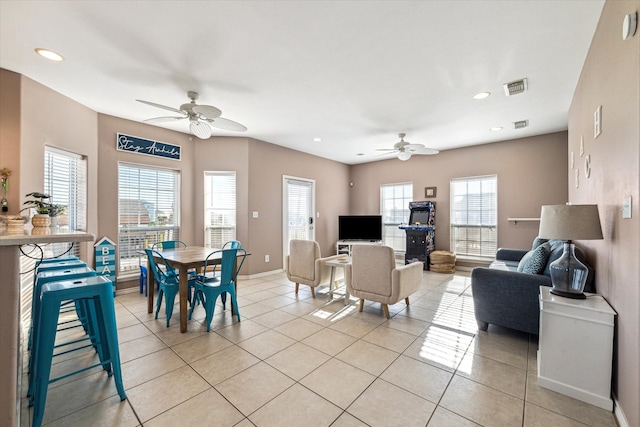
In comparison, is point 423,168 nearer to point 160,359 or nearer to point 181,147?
point 181,147

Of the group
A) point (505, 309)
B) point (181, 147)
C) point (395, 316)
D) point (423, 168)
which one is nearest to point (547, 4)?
point (505, 309)

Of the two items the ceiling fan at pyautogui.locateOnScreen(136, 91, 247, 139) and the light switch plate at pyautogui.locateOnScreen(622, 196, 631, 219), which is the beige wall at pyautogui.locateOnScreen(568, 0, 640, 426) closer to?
the light switch plate at pyautogui.locateOnScreen(622, 196, 631, 219)

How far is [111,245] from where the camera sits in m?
4.11

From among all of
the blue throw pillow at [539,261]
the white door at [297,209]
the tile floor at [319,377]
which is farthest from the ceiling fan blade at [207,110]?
the blue throw pillow at [539,261]

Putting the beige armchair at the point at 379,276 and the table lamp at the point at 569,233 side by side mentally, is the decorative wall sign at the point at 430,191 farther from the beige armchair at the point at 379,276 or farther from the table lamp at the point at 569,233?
the table lamp at the point at 569,233

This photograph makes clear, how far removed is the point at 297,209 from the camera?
21.1ft

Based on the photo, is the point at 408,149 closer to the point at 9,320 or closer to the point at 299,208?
the point at 299,208

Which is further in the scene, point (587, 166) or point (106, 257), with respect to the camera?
point (106, 257)

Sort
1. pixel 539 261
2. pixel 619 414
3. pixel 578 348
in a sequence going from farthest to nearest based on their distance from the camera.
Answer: pixel 539 261 → pixel 578 348 → pixel 619 414

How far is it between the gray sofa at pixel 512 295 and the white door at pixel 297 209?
4.00m

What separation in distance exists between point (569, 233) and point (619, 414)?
1113 mm

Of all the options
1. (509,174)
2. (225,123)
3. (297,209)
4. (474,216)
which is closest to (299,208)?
(297,209)

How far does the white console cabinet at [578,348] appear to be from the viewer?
177 cm

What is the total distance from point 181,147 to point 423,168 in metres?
5.26
